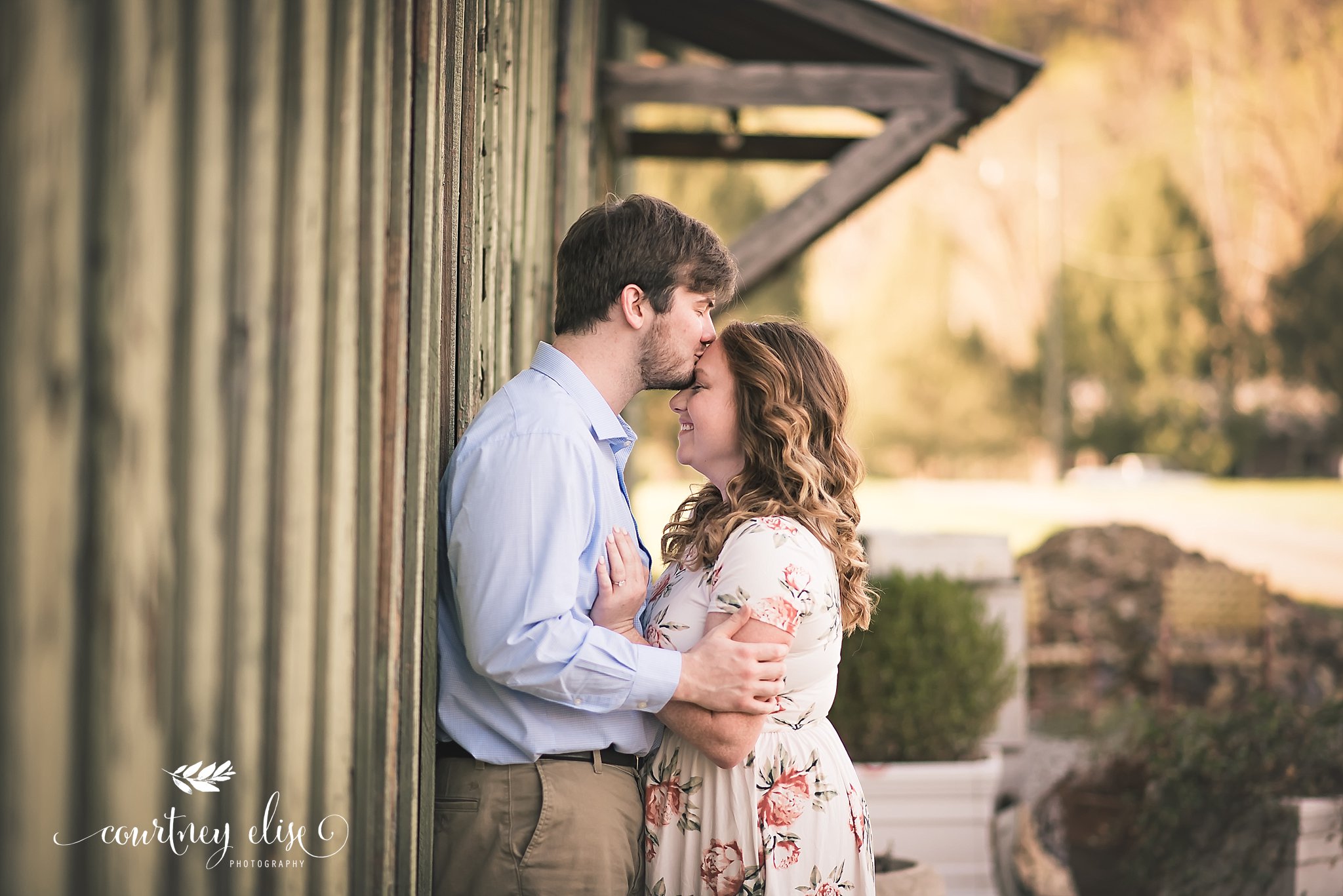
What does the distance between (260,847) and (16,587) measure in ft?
1.75

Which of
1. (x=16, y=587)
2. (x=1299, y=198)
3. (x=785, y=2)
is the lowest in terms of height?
(x=16, y=587)

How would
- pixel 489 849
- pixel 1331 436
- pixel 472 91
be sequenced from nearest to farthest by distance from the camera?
pixel 489 849, pixel 472 91, pixel 1331 436

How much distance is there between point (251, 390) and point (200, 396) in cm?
9

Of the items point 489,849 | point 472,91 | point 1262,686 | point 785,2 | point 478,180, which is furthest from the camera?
point 1262,686

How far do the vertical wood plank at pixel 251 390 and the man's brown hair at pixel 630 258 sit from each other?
926 millimetres

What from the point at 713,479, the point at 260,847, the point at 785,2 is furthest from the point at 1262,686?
the point at 260,847

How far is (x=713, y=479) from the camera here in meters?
2.60

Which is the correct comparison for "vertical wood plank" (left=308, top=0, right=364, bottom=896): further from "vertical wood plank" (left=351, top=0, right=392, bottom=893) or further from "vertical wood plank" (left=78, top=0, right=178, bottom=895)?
"vertical wood plank" (left=78, top=0, right=178, bottom=895)

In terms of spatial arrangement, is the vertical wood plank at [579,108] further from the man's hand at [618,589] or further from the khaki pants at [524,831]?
the khaki pants at [524,831]

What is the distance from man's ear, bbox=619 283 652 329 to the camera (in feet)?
7.63

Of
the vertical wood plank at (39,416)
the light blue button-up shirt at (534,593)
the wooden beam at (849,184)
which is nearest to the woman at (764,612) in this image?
the light blue button-up shirt at (534,593)

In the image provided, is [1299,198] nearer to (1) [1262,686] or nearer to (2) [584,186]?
(1) [1262,686]

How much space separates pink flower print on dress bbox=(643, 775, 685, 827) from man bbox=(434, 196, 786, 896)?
0.08 ft

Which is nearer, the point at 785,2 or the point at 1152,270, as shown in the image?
the point at 785,2
